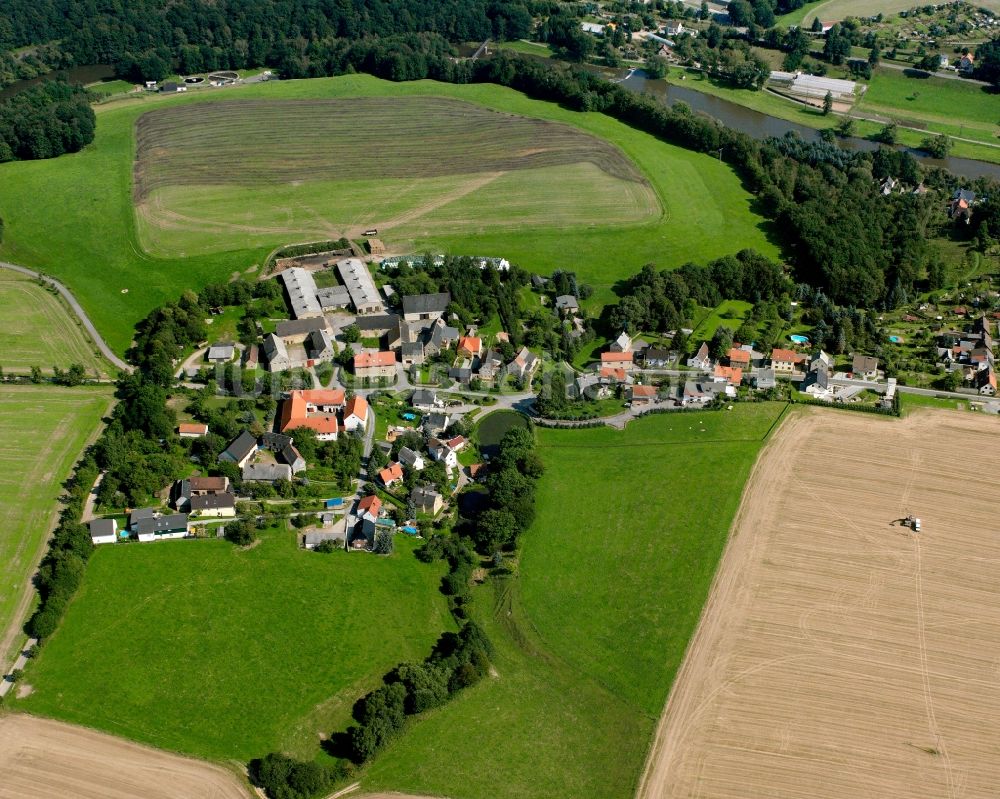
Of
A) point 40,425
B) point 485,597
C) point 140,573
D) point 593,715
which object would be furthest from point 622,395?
point 40,425

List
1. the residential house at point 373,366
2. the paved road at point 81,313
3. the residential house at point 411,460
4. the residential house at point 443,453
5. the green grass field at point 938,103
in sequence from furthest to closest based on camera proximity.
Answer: the green grass field at point 938,103 → the paved road at point 81,313 → the residential house at point 373,366 → the residential house at point 443,453 → the residential house at point 411,460

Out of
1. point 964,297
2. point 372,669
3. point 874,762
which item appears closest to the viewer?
point 874,762

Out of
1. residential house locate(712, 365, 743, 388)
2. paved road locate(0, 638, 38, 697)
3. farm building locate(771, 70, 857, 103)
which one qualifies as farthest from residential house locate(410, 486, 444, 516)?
farm building locate(771, 70, 857, 103)

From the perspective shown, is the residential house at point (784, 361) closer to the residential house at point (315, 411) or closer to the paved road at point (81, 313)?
the residential house at point (315, 411)

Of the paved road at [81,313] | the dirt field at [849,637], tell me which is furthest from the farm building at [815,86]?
the paved road at [81,313]

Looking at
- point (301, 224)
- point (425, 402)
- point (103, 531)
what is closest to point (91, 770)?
point (103, 531)

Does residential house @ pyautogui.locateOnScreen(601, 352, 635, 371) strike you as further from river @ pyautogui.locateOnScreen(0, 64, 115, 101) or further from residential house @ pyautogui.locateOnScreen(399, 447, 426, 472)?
river @ pyautogui.locateOnScreen(0, 64, 115, 101)

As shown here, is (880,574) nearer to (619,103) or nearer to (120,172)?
(619,103)
